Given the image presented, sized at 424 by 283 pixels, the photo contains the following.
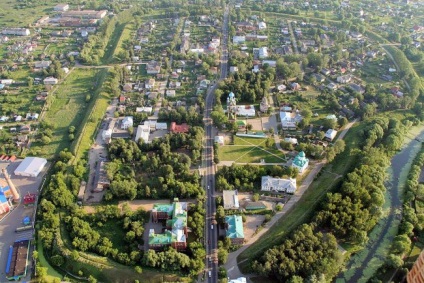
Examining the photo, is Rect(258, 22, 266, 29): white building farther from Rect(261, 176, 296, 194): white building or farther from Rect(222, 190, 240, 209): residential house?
Rect(222, 190, 240, 209): residential house

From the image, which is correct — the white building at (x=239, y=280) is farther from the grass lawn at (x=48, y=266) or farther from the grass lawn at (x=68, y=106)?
the grass lawn at (x=68, y=106)

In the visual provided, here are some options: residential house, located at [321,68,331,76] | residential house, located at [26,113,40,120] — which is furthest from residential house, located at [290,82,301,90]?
residential house, located at [26,113,40,120]

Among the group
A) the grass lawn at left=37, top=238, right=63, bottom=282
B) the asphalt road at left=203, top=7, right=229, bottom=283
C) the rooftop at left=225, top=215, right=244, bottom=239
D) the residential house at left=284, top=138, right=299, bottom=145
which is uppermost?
the residential house at left=284, top=138, right=299, bottom=145

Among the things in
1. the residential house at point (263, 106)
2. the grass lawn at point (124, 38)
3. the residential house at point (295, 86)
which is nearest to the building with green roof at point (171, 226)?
the residential house at point (263, 106)

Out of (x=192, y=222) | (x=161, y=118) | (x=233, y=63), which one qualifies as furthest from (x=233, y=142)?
(x=233, y=63)

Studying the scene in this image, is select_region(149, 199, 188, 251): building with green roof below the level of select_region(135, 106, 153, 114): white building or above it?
below
